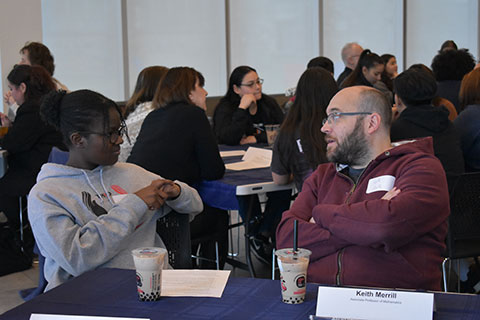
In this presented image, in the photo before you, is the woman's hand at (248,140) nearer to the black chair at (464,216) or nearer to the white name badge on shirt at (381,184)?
the black chair at (464,216)

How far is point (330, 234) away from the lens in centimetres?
211

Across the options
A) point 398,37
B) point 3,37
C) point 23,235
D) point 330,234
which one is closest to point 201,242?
point 330,234

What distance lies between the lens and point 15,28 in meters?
6.31

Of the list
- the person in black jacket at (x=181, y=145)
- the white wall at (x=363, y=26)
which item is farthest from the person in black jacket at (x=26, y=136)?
the white wall at (x=363, y=26)

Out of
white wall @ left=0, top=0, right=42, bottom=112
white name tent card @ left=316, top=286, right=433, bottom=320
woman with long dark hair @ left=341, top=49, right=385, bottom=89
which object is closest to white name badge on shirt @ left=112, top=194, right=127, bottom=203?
white name tent card @ left=316, top=286, right=433, bottom=320

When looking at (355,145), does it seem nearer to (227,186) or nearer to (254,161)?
(227,186)

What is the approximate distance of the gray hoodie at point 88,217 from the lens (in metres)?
2.06

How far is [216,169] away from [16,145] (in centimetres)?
162

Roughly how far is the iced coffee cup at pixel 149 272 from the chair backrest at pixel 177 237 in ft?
2.56

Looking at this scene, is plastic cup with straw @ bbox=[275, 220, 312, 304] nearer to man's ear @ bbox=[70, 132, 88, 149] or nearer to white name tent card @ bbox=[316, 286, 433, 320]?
white name tent card @ bbox=[316, 286, 433, 320]

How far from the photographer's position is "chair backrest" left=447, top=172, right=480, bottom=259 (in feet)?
9.84

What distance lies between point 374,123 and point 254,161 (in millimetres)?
1803

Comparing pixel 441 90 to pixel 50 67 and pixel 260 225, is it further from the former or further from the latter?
pixel 50 67

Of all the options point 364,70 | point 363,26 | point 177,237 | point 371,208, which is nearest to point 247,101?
point 364,70
